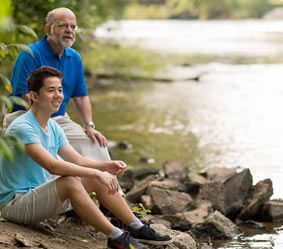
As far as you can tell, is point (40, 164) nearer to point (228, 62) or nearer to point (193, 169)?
point (193, 169)

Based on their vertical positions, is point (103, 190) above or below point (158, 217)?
above

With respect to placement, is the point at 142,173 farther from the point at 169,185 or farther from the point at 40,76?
the point at 40,76

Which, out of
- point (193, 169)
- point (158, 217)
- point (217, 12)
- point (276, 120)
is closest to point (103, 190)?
point (158, 217)

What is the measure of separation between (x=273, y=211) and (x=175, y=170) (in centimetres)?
190

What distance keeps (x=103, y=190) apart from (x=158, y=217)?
1.58 m

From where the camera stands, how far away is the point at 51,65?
540 cm

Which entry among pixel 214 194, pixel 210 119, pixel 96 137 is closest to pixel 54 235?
pixel 96 137

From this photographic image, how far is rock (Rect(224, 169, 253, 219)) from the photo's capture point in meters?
6.54

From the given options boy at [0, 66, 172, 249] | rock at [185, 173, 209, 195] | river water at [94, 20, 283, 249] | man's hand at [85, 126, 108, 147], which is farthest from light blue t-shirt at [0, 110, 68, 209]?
rock at [185, 173, 209, 195]

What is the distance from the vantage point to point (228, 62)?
76.6 feet

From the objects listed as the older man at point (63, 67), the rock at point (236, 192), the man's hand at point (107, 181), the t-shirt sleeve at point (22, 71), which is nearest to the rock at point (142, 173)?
the rock at point (236, 192)

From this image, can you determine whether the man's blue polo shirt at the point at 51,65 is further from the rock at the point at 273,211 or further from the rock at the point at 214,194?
the rock at the point at 273,211

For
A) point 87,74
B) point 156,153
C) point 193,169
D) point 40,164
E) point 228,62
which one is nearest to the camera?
point 40,164

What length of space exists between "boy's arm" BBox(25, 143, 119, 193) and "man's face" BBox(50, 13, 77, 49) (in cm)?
120
